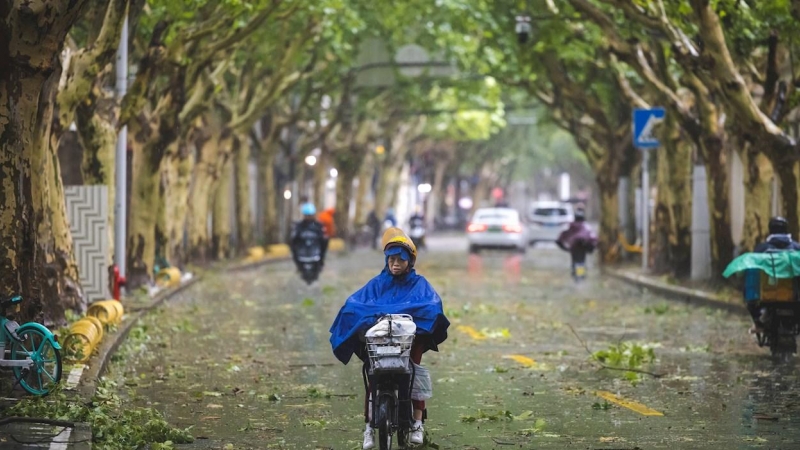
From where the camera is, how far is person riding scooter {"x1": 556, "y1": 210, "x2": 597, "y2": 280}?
32.1 metres

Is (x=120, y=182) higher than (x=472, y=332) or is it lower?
higher

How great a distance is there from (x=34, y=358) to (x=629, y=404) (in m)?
4.59

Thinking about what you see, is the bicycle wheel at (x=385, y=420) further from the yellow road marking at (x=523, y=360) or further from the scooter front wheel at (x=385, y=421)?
the yellow road marking at (x=523, y=360)

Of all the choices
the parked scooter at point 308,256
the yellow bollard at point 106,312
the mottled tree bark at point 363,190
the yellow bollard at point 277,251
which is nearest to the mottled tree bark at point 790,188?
the yellow bollard at point 106,312

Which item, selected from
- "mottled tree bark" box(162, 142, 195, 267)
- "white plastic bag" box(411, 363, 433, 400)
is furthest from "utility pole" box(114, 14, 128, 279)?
"white plastic bag" box(411, 363, 433, 400)

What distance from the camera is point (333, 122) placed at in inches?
1945

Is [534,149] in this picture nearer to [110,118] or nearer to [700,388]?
[110,118]

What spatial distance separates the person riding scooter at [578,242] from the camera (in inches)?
1265

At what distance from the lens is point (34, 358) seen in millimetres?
11727

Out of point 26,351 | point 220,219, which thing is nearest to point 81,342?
point 26,351

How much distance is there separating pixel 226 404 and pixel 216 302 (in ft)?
44.2

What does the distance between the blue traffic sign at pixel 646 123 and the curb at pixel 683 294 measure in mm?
2779

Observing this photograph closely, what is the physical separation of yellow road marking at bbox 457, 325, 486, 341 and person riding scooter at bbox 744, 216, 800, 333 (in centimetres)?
350

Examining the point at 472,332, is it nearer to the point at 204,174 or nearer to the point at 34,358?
the point at 34,358
